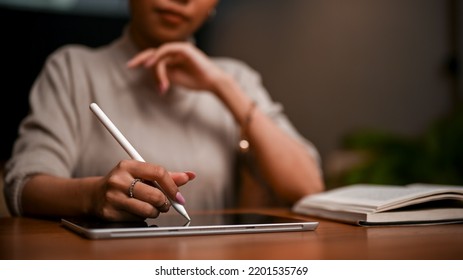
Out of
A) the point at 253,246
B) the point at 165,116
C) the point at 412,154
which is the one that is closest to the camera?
the point at 253,246

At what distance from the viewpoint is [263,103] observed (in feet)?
4.21

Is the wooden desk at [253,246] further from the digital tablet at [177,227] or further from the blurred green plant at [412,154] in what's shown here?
the blurred green plant at [412,154]

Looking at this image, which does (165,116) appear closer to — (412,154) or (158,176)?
(158,176)

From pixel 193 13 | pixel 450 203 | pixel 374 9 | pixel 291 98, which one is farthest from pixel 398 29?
pixel 450 203

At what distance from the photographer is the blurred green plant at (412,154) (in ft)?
4.76

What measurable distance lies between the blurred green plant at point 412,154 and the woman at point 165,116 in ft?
1.01

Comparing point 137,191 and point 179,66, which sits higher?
point 179,66

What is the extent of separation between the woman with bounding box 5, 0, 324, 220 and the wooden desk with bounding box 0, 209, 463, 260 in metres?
0.40

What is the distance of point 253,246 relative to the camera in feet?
1.78

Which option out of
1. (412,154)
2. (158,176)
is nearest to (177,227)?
(158,176)

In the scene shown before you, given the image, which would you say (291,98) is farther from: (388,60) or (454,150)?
(454,150)

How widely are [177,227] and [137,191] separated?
81 millimetres
